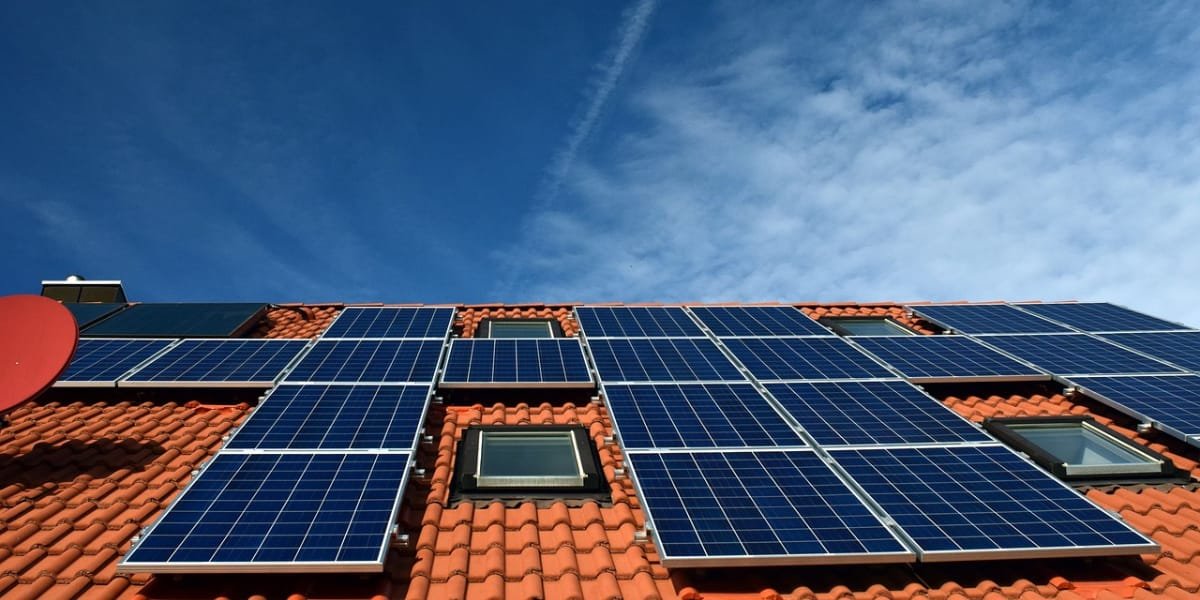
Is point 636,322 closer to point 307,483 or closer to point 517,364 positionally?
point 517,364

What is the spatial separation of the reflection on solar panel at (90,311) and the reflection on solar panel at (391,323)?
456 cm

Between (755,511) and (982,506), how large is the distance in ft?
7.36

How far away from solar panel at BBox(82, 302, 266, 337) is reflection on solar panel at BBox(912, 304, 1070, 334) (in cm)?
1345

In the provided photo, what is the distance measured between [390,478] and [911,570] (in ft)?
15.7

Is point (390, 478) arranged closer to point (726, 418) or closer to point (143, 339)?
point (726, 418)

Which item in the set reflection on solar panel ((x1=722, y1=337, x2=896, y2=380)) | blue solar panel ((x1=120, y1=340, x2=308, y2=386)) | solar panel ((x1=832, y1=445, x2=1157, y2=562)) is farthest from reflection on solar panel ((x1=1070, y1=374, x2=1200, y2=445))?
blue solar panel ((x1=120, y1=340, x2=308, y2=386))

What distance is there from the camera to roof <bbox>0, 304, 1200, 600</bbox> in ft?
15.8

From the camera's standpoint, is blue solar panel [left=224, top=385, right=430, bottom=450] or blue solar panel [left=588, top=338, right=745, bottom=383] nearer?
blue solar panel [left=224, top=385, right=430, bottom=450]

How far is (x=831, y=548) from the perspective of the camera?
16.7 feet

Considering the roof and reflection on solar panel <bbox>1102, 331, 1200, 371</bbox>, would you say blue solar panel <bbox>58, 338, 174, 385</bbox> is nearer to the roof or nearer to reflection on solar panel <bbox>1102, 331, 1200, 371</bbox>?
the roof

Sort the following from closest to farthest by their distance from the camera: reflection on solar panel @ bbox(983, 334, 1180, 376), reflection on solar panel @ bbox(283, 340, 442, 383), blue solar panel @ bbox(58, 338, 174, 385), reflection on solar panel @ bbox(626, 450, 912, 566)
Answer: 1. reflection on solar panel @ bbox(626, 450, 912, 566)
2. reflection on solar panel @ bbox(283, 340, 442, 383)
3. blue solar panel @ bbox(58, 338, 174, 385)
4. reflection on solar panel @ bbox(983, 334, 1180, 376)

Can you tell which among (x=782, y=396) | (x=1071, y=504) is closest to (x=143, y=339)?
(x=782, y=396)

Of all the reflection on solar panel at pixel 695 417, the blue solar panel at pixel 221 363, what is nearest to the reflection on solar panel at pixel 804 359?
the reflection on solar panel at pixel 695 417

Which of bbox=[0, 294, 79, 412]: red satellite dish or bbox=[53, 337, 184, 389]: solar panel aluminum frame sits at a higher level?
bbox=[53, 337, 184, 389]: solar panel aluminum frame
